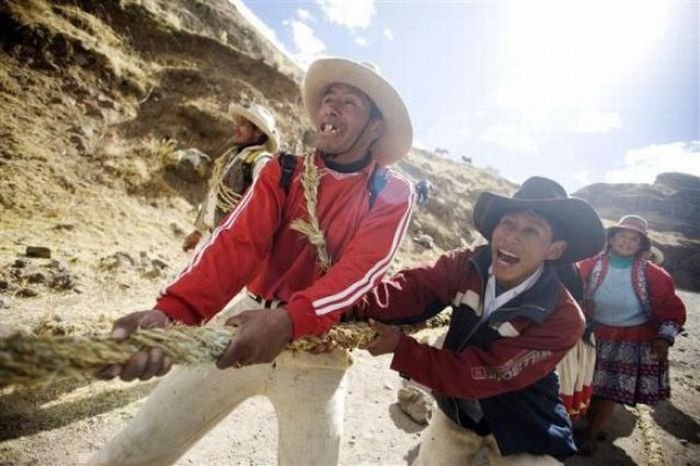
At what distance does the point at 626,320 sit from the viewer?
4.31 metres

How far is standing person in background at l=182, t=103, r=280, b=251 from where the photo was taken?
3.78 metres

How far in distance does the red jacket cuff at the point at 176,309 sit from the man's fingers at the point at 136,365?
479mm

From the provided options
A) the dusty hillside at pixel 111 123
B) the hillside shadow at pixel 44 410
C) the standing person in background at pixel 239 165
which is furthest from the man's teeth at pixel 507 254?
the dusty hillside at pixel 111 123

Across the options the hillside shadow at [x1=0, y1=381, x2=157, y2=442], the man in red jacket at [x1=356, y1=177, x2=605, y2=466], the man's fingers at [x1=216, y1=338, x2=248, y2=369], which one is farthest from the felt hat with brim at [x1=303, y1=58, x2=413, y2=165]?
the hillside shadow at [x1=0, y1=381, x2=157, y2=442]

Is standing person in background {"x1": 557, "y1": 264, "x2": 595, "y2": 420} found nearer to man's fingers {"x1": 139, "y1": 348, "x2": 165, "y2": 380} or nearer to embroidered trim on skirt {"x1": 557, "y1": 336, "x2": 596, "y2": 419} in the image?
embroidered trim on skirt {"x1": 557, "y1": 336, "x2": 596, "y2": 419}

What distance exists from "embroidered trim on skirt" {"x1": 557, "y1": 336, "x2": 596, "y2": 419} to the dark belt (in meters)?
2.53

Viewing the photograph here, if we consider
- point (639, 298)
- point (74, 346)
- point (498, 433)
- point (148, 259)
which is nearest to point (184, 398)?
point (74, 346)

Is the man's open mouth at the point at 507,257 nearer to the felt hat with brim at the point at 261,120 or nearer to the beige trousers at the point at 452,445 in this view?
the beige trousers at the point at 452,445

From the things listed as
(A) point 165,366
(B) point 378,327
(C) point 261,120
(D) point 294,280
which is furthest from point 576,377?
(C) point 261,120

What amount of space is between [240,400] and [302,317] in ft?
2.46

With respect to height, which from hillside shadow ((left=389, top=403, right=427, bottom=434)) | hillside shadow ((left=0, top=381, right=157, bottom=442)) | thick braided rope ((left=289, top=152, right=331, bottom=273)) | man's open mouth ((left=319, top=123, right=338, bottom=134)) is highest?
man's open mouth ((left=319, top=123, right=338, bottom=134))

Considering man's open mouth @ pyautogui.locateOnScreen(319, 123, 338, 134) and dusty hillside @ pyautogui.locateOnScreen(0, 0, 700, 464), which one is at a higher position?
man's open mouth @ pyautogui.locateOnScreen(319, 123, 338, 134)

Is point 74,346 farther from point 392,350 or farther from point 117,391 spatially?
point 117,391

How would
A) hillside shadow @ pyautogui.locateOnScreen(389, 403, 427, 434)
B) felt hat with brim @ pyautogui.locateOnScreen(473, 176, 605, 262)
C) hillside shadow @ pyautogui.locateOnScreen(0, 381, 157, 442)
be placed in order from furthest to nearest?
hillside shadow @ pyautogui.locateOnScreen(389, 403, 427, 434) < hillside shadow @ pyautogui.locateOnScreen(0, 381, 157, 442) < felt hat with brim @ pyautogui.locateOnScreen(473, 176, 605, 262)
